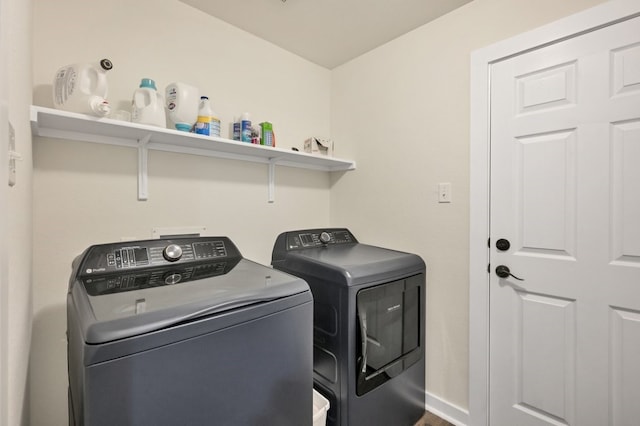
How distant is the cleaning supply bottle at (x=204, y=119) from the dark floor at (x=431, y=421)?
7.12 ft

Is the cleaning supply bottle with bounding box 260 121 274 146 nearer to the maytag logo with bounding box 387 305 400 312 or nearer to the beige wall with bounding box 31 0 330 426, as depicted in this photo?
the beige wall with bounding box 31 0 330 426

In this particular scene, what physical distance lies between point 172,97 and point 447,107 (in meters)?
1.64

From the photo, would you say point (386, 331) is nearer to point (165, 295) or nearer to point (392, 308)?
point (392, 308)

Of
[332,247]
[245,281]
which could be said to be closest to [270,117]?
[332,247]

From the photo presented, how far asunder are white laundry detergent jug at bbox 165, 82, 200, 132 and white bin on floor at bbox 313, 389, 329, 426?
158cm

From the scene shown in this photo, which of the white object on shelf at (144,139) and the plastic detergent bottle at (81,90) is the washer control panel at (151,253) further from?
the plastic detergent bottle at (81,90)

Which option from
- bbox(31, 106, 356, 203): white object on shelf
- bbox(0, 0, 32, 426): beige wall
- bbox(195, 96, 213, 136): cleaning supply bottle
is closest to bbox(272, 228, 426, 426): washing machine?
bbox(31, 106, 356, 203): white object on shelf

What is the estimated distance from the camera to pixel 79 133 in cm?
141

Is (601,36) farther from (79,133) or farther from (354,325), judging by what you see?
(79,133)

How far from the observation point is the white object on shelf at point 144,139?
124 centimetres

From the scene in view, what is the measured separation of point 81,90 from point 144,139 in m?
0.34

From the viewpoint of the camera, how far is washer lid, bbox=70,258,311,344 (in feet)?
2.52

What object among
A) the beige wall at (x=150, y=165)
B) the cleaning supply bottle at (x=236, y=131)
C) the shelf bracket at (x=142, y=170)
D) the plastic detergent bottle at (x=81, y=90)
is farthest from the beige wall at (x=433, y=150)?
the plastic detergent bottle at (x=81, y=90)

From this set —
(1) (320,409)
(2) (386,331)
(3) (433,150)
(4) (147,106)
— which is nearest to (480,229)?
(3) (433,150)
